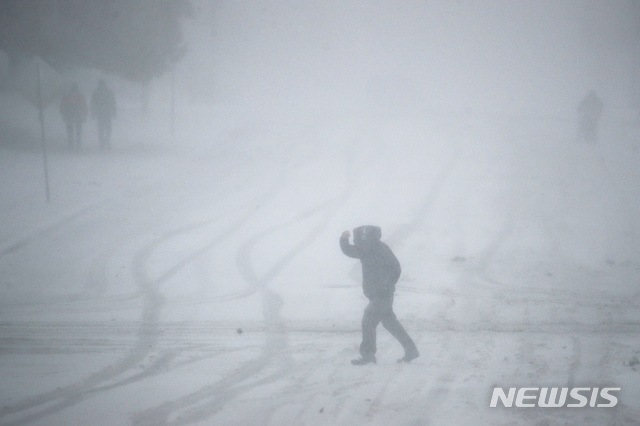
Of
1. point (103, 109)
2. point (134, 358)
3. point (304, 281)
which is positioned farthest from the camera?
point (103, 109)

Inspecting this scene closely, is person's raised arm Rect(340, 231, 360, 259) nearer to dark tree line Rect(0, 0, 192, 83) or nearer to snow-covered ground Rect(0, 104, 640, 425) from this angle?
snow-covered ground Rect(0, 104, 640, 425)

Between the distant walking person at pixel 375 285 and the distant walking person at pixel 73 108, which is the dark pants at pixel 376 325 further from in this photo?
the distant walking person at pixel 73 108

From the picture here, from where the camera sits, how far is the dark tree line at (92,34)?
24.8m

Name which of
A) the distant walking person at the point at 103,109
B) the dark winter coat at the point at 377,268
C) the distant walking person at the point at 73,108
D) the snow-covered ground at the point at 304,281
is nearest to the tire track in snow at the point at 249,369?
the snow-covered ground at the point at 304,281

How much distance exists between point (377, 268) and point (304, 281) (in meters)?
5.05

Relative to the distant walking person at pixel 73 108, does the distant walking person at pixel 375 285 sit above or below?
below

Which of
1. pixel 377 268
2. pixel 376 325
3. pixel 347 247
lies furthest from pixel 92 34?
pixel 376 325

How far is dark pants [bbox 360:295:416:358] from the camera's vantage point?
7.21m

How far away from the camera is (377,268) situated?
7207 mm

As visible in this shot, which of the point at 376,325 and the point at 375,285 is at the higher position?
the point at 375,285

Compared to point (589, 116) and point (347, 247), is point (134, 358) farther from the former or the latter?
point (589, 116)

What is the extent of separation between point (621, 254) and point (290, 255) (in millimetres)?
7287

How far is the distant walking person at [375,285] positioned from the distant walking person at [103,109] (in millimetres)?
17441

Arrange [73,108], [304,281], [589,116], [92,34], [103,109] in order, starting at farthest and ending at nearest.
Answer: [92,34], [589,116], [103,109], [73,108], [304,281]
